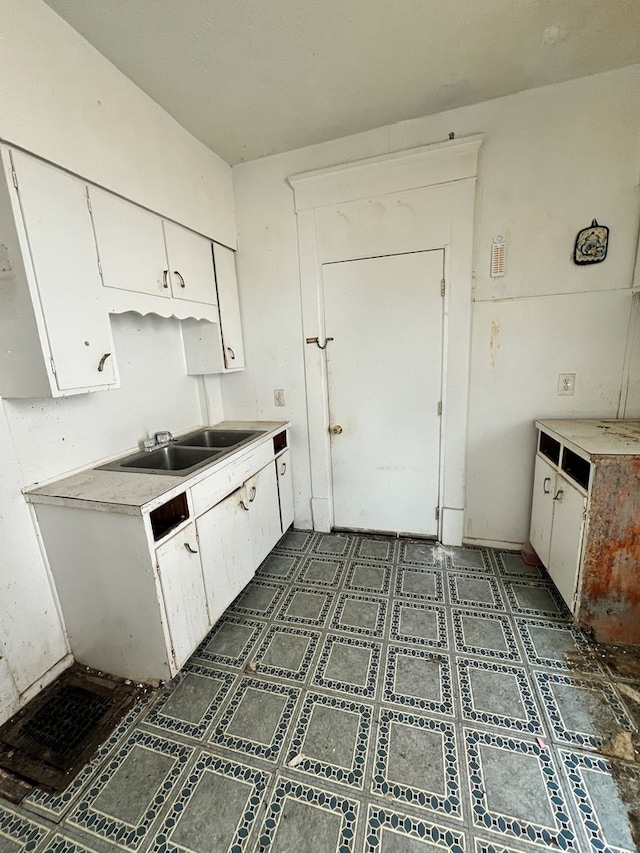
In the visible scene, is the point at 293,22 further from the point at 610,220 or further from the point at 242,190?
the point at 610,220

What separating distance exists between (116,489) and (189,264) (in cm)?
133

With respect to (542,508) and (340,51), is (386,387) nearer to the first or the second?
(542,508)

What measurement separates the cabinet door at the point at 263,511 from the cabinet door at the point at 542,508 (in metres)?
1.63

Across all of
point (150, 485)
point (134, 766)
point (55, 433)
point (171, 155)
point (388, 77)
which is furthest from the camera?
point (171, 155)

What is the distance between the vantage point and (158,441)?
2107 mm

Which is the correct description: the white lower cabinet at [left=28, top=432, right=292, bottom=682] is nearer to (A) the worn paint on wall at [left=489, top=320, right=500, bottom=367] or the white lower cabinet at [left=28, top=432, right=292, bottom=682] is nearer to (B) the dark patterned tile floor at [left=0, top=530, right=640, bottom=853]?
(B) the dark patterned tile floor at [left=0, top=530, right=640, bottom=853]

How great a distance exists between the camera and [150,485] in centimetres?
150

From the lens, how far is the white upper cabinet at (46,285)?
122 centimetres

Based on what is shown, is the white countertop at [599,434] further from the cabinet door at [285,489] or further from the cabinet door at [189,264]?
the cabinet door at [189,264]

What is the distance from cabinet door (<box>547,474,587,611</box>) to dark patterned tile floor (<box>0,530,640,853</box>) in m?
0.18

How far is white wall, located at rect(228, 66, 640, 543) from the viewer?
1.87m

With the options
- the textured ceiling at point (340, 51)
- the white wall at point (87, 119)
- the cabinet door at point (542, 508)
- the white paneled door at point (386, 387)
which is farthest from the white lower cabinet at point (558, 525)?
the white wall at point (87, 119)

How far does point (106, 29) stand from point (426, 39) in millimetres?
1318

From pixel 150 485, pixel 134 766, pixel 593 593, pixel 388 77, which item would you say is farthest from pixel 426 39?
pixel 134 766
